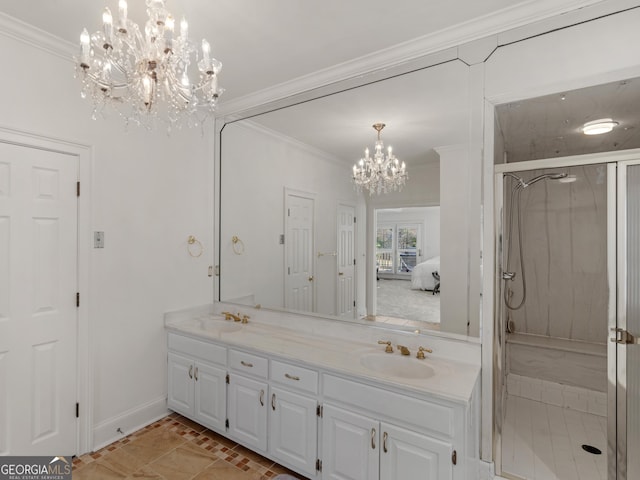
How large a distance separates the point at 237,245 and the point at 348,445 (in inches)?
75.7

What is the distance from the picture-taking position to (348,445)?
6.19 ft

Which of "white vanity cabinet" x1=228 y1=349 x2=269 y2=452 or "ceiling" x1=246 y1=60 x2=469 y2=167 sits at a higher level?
"ceiling" x1=246 y1=60 x2=469 y2=167

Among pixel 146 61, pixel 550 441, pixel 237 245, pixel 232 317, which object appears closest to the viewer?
pixel 146 61

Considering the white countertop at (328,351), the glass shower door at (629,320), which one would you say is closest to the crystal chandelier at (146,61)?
the white countertop at (328,351)

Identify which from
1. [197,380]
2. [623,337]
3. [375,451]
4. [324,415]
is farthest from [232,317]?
[623,337]

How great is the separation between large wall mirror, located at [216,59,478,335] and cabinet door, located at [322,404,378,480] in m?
0.70

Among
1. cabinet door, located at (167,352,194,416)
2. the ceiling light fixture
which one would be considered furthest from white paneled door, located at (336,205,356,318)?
the ceiling light fixture

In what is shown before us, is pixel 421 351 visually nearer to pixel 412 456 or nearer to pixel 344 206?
pixel 412 456

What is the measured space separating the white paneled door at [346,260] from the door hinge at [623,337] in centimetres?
152

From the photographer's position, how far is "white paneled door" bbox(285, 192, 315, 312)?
281 centimetres

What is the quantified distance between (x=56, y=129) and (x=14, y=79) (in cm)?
32

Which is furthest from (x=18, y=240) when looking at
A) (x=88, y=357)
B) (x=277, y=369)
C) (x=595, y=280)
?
(x=595, y=280)

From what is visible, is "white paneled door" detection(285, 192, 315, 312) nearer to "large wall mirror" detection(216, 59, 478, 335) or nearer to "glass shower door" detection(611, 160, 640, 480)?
"large wall mirror" detection(216, 59, 478, 335)

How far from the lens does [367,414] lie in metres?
1.83
